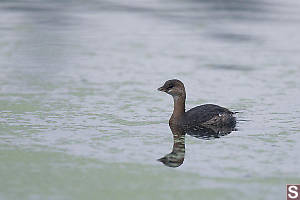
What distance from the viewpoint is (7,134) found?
1090 centimetres

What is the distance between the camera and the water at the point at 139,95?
9016 mm

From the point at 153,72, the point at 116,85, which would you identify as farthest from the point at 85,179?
the point at 153,72

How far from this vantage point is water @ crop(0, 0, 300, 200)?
902cm

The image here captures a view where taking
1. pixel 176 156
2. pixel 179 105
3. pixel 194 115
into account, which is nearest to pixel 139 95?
pixel 179 105

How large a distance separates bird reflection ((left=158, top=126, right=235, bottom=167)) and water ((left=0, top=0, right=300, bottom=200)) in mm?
128

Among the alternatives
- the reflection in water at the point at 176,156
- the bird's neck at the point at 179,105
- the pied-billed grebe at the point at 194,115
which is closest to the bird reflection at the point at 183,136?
the reflection in water at the point at 176,156

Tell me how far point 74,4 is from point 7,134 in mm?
14051

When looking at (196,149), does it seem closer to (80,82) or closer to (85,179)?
(85,179)

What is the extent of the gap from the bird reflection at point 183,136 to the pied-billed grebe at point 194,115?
0.33 ft

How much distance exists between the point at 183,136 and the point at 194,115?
2.66 feet

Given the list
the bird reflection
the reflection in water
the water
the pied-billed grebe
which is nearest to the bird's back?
the pied-billed grebe

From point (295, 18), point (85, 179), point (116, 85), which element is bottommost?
point (85, 179)

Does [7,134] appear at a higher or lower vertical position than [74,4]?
lower

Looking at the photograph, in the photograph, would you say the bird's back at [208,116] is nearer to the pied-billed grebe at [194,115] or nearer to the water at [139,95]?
the pied-billed grebe at [194,115]
